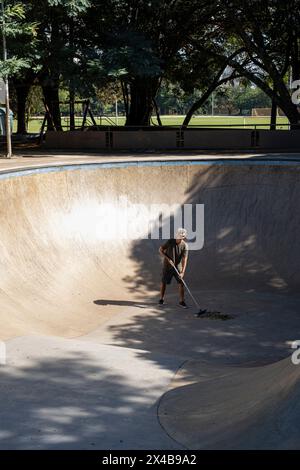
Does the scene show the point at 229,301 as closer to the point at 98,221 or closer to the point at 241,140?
the point at 98,221

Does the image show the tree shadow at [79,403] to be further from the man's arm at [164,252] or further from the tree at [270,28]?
the tree at [270,28]

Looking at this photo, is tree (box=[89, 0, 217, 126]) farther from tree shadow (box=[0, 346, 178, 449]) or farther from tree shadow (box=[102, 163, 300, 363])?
tree shadow (box=[0, 346, 178, 449])

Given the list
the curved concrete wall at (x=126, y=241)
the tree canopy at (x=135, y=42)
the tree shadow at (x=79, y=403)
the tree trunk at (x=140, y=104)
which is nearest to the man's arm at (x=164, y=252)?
the curved concrete wall at (x=126, y=241)

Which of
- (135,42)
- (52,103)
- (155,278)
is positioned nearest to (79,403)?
(155,278)

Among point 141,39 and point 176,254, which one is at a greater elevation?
point 141,39

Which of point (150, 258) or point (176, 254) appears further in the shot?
point (150, 258)

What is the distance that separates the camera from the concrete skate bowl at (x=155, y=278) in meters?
7.71

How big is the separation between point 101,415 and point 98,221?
29.8ft

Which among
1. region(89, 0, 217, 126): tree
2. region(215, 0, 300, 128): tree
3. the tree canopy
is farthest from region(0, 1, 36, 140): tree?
region(215, 0, 300, 128): tree

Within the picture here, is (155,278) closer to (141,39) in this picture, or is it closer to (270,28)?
(141,39)

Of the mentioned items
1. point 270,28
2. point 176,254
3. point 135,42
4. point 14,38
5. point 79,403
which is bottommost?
point 79,403

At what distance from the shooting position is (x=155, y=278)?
1427 centimetres

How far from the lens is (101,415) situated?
20.5ft
